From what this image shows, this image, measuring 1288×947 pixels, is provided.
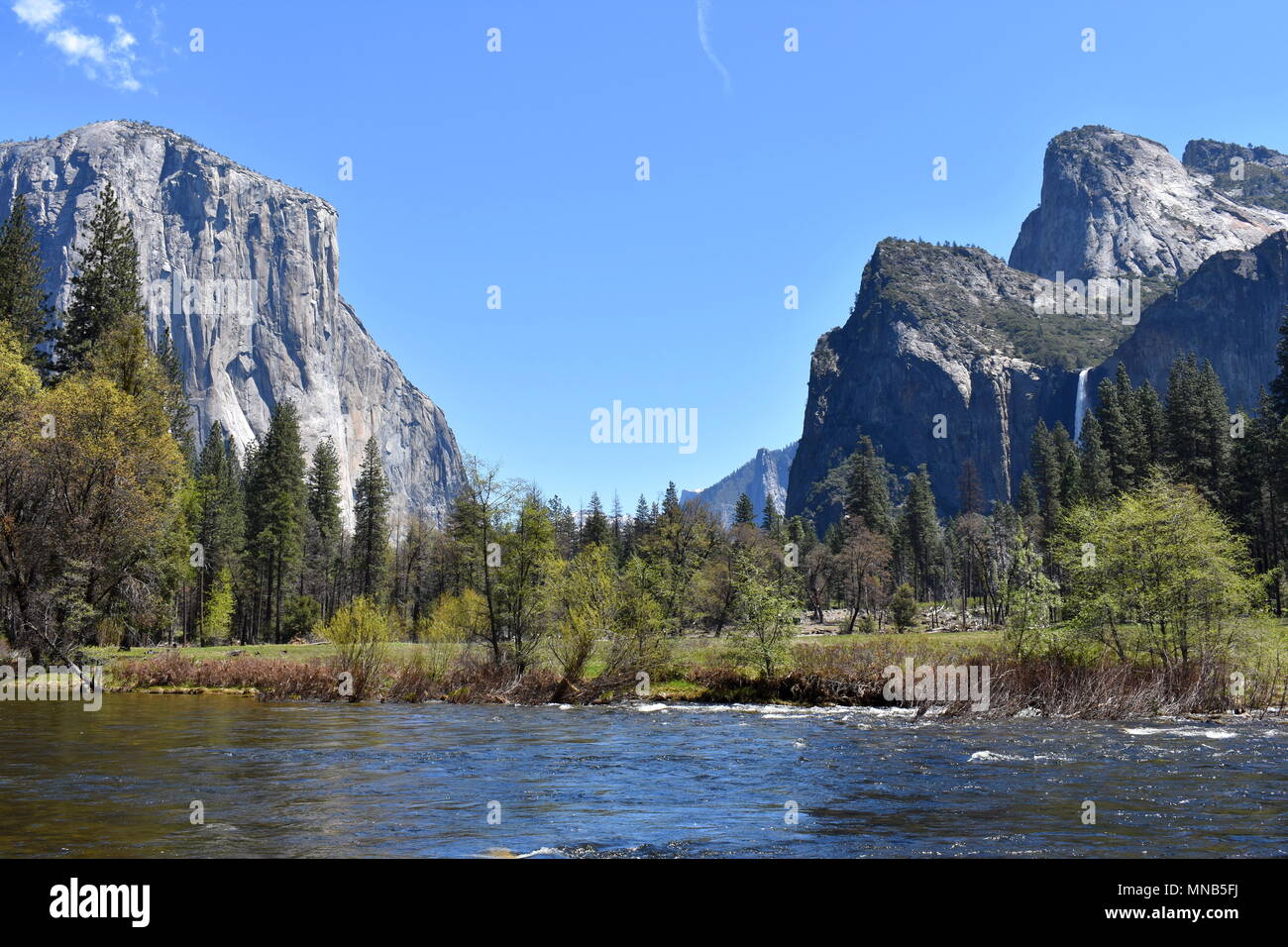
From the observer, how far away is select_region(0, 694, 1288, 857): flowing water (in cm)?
1237

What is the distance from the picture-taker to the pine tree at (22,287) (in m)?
55.8

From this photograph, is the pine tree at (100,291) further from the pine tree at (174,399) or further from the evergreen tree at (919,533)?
the evergreen tree at (919,533)

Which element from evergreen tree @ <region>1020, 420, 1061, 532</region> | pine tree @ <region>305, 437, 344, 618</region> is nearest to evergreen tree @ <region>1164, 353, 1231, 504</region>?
evergreen tree @ <region>1020, 420, 1061, 532</region>

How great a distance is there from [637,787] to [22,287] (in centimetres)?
5994

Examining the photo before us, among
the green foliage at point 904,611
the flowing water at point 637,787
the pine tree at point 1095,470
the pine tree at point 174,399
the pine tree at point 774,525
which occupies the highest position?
the pine tree at point 174,399

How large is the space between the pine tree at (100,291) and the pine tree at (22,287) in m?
1.67

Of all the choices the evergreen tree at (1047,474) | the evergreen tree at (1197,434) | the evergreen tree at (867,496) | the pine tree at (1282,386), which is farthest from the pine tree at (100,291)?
the evergreen tree at (867,496)

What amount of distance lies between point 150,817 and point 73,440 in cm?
3351

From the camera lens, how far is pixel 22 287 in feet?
189

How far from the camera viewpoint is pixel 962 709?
29781 millimetres

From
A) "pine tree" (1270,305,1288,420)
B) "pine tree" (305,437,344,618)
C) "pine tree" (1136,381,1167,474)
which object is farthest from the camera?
"pine tree" (305,437,344,618)

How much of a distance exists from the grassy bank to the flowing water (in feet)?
8.16

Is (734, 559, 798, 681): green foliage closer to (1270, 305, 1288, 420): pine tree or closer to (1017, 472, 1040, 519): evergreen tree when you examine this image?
(1270, 305, 1288, 420): pine tree

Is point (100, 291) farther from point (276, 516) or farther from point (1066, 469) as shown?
point (1066, 469)
